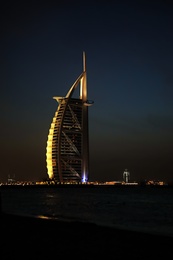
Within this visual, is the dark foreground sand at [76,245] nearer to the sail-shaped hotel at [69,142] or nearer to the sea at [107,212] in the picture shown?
the sea at [107,212]

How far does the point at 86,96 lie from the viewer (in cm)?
16700

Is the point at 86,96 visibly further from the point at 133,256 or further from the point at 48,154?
the point at 133,256

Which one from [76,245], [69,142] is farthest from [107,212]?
[69,142]

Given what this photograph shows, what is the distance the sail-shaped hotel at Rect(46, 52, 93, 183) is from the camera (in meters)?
150

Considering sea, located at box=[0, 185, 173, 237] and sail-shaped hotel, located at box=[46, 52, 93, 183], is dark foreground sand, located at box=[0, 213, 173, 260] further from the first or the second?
sail-shaped hotel, located at box=[46, 52, 93, 183]

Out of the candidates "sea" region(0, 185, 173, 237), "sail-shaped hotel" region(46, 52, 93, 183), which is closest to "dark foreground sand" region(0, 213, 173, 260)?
"sea" region(0, 185, 173, 237)

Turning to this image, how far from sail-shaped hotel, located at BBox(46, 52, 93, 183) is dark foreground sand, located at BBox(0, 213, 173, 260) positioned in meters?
132

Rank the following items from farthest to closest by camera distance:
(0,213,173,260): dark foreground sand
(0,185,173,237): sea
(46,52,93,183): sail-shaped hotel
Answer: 1. (46,52,93,183): sail-shaped hotel
2. (0,185,173,237): sea
3. (0,213,173,260): dark foreground sand

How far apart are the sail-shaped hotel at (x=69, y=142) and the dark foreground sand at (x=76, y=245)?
5180 inches

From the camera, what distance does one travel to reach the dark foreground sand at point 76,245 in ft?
35.6

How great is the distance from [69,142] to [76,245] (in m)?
142

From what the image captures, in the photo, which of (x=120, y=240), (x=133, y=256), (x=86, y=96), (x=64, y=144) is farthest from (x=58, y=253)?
(x=86, y=96)

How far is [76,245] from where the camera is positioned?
12.5m

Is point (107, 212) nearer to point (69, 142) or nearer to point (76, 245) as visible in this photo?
point (76, 245)
